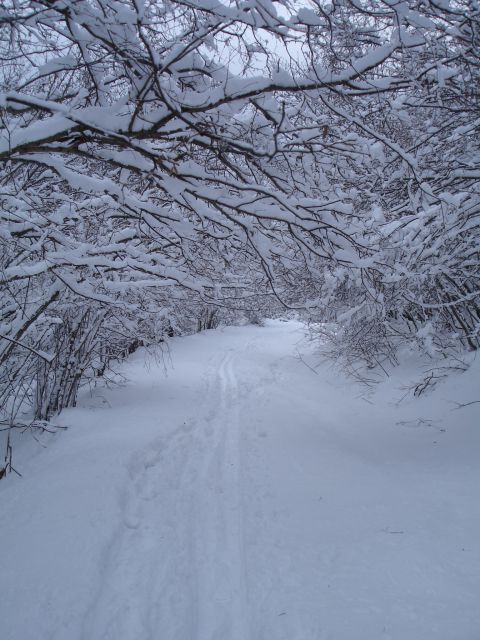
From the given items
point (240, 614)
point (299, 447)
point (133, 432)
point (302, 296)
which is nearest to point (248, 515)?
point (240, 614)

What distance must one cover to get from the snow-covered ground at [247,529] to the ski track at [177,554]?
14mm

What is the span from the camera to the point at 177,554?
3.55m

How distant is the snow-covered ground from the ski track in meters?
0.01

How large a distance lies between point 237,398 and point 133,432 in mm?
3944

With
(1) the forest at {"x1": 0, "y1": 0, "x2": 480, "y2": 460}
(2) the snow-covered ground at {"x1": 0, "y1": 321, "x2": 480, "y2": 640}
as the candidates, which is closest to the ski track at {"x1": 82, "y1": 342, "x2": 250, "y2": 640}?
(2) the snow-covered ground at {"x1": 0, "y1": 321, "x2": 480, "y2": 640}

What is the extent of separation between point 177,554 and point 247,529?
31.0 inches

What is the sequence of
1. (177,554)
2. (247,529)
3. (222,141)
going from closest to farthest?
(222,141) < (177,554) < (247,529)

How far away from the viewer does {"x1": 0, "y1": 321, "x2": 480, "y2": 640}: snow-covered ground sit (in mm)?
2779

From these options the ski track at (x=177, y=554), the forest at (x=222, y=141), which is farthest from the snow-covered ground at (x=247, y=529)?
the forest at (x=222, y=141)

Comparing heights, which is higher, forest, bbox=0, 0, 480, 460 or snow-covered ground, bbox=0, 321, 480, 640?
forest, bbox=0, 0, 480, 460

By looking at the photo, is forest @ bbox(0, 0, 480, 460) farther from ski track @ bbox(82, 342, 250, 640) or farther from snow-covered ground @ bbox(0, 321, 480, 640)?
ski track @ bbox(82, 342, 250, 640)

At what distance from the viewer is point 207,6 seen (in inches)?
87.5

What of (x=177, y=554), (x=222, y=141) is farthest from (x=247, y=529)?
(x=222, y=141)

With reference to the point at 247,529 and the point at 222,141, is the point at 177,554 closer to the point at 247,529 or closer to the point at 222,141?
the point at 247,529
